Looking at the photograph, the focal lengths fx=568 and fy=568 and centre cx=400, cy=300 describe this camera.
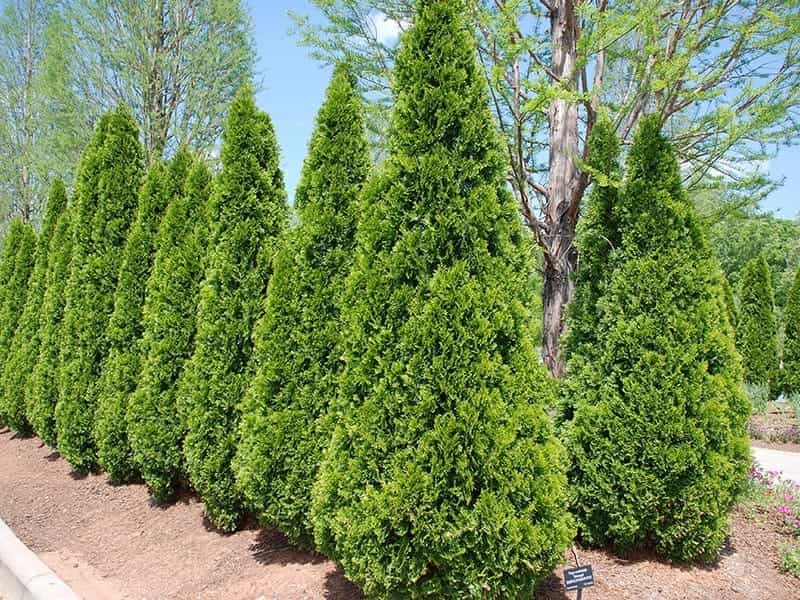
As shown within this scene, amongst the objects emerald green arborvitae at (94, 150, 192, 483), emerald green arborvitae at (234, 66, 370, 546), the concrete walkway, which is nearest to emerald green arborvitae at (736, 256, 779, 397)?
the concrete walkway

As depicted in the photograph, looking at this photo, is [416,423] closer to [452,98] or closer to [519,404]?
[519,404]

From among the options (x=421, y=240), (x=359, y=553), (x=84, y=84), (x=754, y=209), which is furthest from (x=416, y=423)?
(x=84, y=84)

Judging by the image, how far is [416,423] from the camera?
3.17 meters

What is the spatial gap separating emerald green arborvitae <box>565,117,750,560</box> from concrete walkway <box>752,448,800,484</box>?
4406 mm

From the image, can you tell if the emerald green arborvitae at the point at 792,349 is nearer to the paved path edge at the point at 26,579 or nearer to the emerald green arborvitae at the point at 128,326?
the emerald green arborvitae at the point at 128,326

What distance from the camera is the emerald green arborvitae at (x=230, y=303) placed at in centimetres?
510

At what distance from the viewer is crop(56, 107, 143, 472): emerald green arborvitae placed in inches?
286

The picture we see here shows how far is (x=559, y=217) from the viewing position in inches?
229

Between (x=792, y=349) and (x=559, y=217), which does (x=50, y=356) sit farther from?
(x=792, y=349)

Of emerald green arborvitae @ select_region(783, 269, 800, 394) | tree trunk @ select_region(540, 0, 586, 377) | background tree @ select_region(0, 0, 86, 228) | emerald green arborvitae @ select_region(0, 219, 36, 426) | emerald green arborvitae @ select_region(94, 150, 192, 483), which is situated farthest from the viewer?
background tree @ select_region(0, 0, 86, 228)

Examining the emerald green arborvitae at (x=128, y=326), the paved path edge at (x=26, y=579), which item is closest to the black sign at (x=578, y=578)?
the paved path edge at (x=26, y=579)

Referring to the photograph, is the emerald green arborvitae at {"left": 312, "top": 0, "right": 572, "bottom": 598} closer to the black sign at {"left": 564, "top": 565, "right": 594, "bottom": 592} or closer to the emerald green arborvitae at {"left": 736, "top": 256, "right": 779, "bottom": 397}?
the black sign at {"left": 564, "top": 565, "right": 594, "bottom": 592}

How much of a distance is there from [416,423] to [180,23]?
14.7 meters

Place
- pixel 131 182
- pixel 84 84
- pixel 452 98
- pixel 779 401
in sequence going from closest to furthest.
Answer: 1. pixel 452 98
2. pixel 131 182
3. pixel 779 401
4. pixel 84 84
